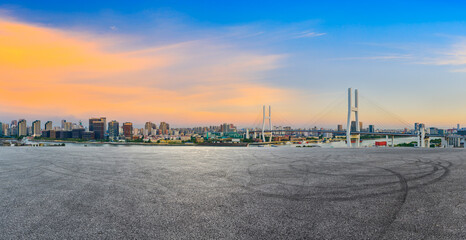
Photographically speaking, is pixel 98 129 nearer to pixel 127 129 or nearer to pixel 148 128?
pixel 127 129

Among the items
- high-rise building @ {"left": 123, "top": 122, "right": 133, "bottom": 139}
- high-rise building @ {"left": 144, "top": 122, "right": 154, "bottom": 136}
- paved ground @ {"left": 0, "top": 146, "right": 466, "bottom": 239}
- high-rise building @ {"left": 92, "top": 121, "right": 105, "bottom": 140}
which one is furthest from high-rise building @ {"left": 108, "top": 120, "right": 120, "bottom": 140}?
paved ground @ {"left": 0, "top": 146, "right": 466, "bottom": 239}

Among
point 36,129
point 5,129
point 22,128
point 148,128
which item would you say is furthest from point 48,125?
point 148,128

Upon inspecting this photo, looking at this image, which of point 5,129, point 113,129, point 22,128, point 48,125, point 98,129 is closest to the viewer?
point 98,129

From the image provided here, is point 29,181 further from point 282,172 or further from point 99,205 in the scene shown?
point 282,172

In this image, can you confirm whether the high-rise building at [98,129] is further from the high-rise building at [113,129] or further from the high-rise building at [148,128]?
the high-rise building at [148,128]

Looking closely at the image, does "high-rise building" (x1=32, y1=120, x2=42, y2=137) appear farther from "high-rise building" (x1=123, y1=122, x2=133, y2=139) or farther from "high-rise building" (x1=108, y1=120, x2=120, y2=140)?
"high-rise building" (x1=123, y1=122, x2=133, y2=139)

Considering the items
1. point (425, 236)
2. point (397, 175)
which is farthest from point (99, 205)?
point (397, 175)

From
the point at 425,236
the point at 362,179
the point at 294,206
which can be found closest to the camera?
the point at 425,236

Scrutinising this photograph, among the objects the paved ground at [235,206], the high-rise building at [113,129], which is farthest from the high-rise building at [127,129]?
the paved ground at [235,206]

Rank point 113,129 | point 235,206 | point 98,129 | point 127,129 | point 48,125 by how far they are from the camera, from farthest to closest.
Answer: point 48,125 < point 127,129 < point 113,129 < point 98,129 < point 235,206
